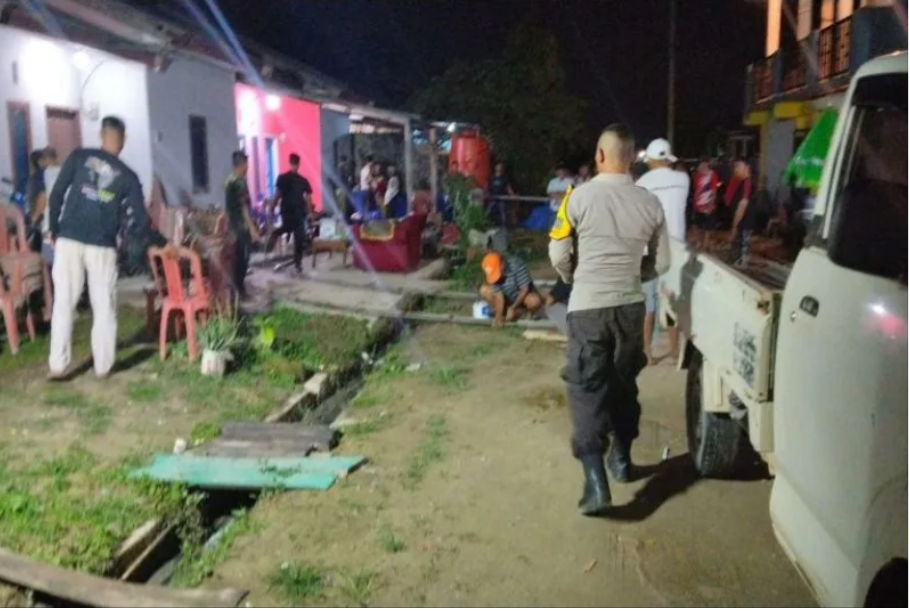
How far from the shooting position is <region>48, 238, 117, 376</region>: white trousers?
7398 millimetres

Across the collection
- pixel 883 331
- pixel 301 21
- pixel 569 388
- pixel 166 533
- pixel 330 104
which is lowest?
pixel 166 533

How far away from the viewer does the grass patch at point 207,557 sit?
4.63 m

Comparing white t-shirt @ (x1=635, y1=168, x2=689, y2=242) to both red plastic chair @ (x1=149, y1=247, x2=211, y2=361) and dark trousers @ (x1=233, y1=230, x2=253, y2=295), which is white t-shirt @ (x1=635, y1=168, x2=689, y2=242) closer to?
red plastic chair @ (x1=149, y1=247, x2=211, y2=361)

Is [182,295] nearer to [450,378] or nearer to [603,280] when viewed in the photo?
[450,378]

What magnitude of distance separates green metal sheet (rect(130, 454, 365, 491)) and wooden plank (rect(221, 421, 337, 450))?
1.23 ft

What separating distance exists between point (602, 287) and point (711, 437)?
1177 millimetres

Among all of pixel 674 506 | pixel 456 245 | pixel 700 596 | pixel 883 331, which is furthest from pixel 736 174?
pixel 883 331

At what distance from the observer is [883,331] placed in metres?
2.69

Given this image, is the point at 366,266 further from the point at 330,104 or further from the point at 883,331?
the point at 883,331

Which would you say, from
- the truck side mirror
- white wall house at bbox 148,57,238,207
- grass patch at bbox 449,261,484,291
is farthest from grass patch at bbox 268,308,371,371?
the truck side mirror

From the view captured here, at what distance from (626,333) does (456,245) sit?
40.8 feet

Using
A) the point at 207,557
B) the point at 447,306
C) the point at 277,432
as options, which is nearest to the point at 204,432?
the point at 277,432

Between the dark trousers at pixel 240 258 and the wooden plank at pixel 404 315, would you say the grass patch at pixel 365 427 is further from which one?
the dark trousers at pixel 240 258

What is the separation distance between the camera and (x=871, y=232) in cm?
265
